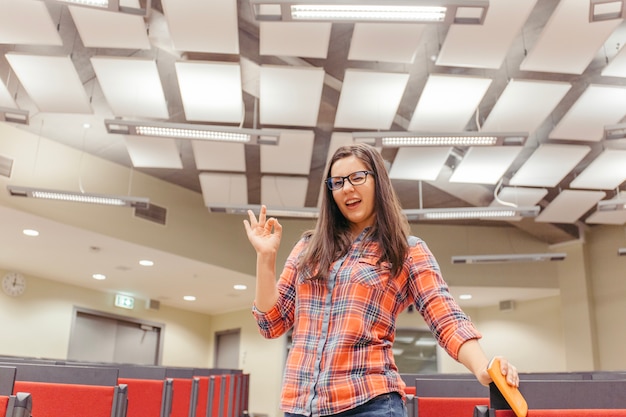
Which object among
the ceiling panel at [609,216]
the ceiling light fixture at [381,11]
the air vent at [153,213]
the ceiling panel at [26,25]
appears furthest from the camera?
the air vent at [153,213]

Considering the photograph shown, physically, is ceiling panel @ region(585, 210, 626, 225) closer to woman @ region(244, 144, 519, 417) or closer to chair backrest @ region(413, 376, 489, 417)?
chair backrest @ region(413, 376, 489, 417)

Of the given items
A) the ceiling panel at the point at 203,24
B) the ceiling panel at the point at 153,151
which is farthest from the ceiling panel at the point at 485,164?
the ceiling panel at the point at 153,151

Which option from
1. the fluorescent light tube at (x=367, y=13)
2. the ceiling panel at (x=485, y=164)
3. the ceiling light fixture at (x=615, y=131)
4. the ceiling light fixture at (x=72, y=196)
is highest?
the ceiling panel at (x=485, y=164)

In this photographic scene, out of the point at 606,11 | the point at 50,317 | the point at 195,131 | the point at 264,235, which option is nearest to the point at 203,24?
the point at 195,131

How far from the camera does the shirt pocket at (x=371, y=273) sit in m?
1.11

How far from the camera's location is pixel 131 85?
5.43 m

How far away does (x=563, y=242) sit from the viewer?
1040cm

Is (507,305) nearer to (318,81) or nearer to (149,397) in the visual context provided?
(318,81)

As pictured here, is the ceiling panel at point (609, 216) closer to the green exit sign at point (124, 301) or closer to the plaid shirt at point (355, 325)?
the plaid shirt at point (355, 325)

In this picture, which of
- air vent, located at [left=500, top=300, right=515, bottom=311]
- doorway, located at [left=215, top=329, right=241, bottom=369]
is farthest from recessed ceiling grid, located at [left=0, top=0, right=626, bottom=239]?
doorway, located at [left=215, top=329, right=241, bottom=369]

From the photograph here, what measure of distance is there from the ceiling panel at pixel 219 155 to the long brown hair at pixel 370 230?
5330 mm

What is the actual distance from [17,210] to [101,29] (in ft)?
10.5

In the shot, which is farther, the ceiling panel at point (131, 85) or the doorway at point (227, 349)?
the doorway at point (227, 349)

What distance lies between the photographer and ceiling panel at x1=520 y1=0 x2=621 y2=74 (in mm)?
4316
